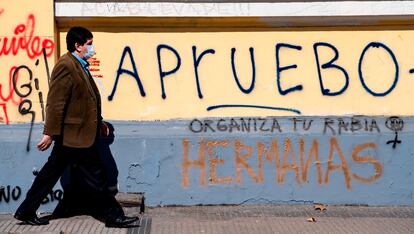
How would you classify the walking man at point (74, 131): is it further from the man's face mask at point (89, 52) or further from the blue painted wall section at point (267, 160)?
the blue painted wall section at point (267, 160)

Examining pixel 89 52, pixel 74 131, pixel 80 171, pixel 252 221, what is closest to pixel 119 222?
pixel 80 171

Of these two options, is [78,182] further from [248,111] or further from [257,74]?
[257,74]

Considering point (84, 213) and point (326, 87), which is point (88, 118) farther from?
point (326, 87)

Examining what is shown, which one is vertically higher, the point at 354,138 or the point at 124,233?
the point at 354,138

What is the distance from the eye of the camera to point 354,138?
767 cm

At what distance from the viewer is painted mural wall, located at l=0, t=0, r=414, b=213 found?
299 inches

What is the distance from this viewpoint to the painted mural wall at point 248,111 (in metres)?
7.59

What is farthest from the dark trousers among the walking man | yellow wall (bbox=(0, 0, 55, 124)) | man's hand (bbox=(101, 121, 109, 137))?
yellow wall (bbox=(0, 0, 55, 124))

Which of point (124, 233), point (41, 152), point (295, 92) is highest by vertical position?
point (295, 92)

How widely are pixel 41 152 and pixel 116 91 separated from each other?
0.95 metres

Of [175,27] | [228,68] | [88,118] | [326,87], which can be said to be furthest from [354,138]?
[88,118]

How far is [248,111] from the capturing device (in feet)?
25.5

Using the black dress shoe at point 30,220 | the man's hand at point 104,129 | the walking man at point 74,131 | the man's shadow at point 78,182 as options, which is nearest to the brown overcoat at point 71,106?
the walking man at point 74,131

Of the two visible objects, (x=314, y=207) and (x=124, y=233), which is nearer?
(x=124, y=233)
